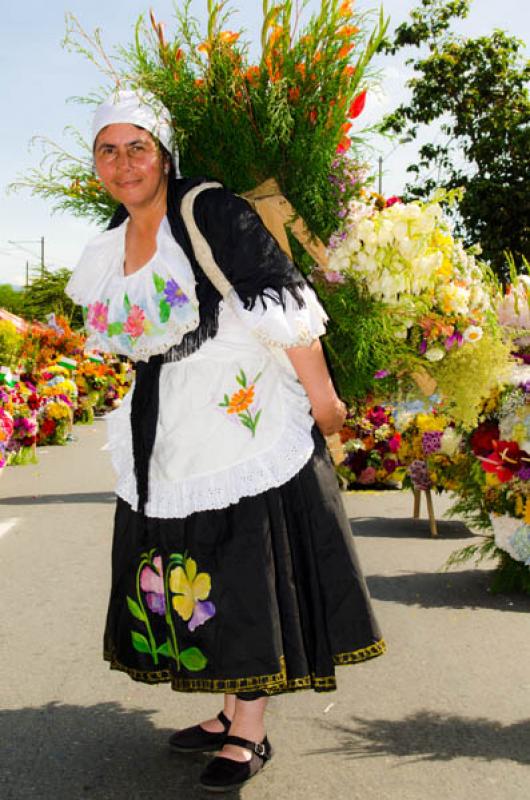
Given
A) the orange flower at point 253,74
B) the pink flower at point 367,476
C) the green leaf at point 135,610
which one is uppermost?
the orange flower at point 253,74

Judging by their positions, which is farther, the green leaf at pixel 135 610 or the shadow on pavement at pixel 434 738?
the shadow on pavement at pixel 434 738

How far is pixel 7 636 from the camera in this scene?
5.11 meters

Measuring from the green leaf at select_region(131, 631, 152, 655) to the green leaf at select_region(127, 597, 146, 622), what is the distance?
0.19 ft

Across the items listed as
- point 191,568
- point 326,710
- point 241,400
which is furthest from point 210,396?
point 326,710

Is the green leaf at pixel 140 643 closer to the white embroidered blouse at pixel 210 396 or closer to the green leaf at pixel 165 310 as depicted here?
the white embroidered blouse at pixel 210 396

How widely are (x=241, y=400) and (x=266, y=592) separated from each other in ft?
1.98

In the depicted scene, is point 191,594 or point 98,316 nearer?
point 191,594

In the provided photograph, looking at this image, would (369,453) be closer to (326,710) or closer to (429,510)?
(429,510)

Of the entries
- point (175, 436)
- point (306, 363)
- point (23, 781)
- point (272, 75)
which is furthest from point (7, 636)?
point (272, 75)

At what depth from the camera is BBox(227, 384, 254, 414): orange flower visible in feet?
10.5

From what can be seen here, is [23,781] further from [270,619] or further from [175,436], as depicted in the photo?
[175,436]

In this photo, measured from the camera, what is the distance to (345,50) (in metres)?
3.33

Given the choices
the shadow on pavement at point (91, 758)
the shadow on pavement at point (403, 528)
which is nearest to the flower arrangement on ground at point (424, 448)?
the shadow on pavement at point (403, 528)

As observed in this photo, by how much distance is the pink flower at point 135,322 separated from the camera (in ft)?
10.6
